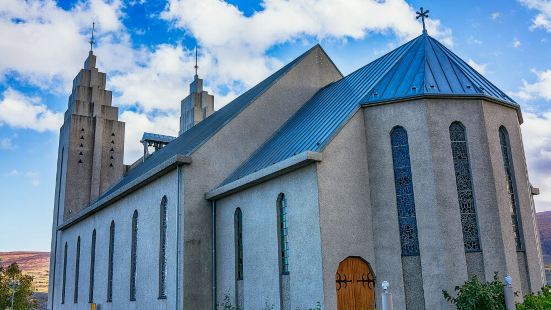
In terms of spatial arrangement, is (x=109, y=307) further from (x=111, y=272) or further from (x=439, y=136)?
(x=439, y=136)

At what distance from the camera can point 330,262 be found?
13.9 metres

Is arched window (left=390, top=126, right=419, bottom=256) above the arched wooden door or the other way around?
above

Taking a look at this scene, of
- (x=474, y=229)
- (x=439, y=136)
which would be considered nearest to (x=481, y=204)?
(x=474, y=229)

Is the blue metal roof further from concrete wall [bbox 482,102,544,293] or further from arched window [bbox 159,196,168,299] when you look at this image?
concrete wall [bbox 482,102,544,293]

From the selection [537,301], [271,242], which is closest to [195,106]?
[271,242]

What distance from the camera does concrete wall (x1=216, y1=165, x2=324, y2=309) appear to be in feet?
46.9

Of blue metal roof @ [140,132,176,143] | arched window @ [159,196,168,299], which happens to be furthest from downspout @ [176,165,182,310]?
blue metal roof @ [140,132,176,143]

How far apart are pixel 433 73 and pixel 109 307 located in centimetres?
1837

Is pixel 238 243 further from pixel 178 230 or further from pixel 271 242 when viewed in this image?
pixel 178 230

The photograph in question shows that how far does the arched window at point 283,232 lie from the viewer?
15.6m

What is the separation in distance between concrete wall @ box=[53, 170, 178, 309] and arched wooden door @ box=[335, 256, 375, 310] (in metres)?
6.65

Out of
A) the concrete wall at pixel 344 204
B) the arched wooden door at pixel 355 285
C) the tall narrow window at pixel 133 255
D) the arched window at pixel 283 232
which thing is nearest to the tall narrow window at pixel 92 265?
the tall narrow window at pixel 133 255

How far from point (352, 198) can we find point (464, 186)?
3.26m

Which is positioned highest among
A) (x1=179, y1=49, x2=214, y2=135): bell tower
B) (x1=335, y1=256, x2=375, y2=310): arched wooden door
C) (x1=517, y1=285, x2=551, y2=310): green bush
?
(x1=179, y1=49, x2=214, y2=135): bell tower
